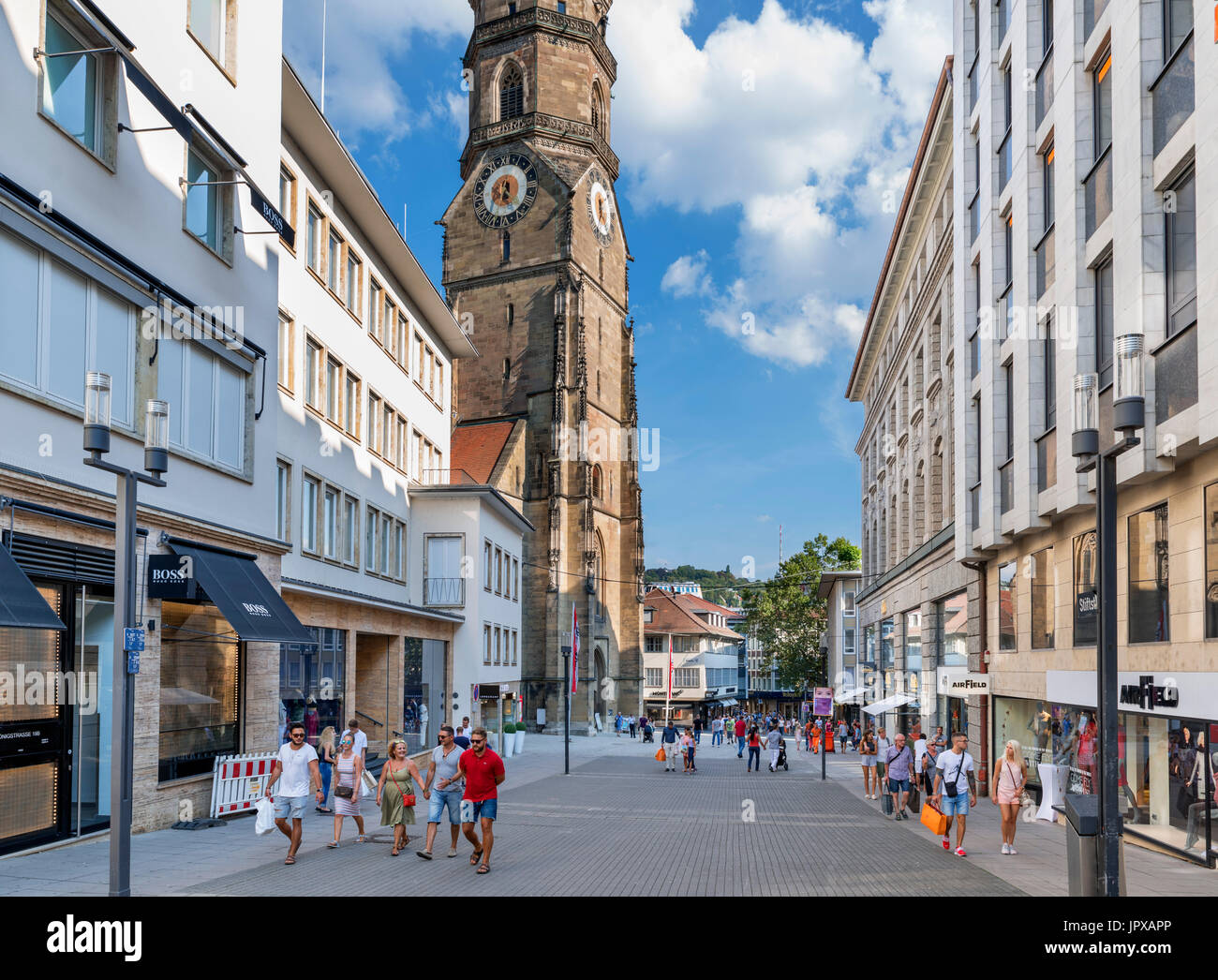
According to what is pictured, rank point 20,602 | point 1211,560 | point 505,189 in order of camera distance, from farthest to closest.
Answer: point 505,189 < point 1211,560 < point 20,602

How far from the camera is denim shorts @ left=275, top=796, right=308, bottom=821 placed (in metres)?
14.4

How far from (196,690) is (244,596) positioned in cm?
165

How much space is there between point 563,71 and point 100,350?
6507 centimetres

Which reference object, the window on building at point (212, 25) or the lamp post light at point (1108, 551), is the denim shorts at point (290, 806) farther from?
the window on building at point (212, 25)

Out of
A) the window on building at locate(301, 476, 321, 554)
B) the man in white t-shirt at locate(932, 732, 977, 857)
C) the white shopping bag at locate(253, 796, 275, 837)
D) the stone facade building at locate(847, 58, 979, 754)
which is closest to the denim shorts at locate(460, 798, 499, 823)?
the white shopping bag at locate(253, 796, 275, 837)

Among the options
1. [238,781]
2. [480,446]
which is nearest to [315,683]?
[238,781]

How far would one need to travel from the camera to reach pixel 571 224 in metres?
71.1

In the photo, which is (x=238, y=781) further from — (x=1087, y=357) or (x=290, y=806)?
(x=1087, y=357)

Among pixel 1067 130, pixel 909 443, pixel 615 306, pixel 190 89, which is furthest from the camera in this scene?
pixel 615 306

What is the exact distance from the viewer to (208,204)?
19375 millimetres

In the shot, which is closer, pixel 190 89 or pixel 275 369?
pixel 190 89

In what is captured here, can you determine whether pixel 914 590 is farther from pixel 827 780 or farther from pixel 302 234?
pixel 302 234
